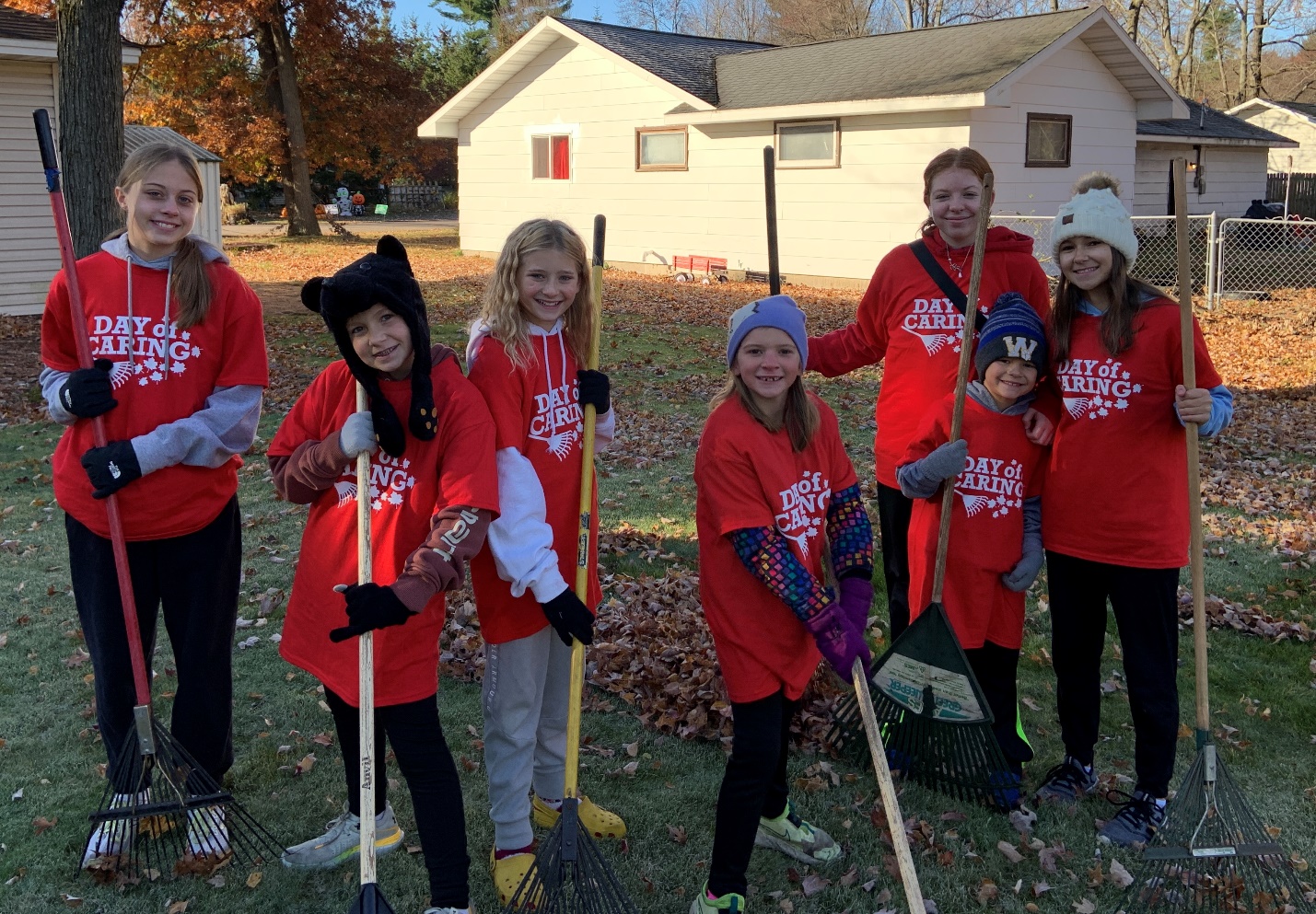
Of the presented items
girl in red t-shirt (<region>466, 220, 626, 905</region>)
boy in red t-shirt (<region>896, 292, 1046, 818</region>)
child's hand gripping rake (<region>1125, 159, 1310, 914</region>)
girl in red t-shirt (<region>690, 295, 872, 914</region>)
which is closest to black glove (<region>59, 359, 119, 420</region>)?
girl in red t-shirt (<region>466, 220, 626, 905</region>)

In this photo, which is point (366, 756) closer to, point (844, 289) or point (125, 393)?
point (125, 393)

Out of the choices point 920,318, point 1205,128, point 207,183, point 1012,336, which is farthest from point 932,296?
point 1205,128

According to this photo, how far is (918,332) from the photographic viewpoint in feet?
13.6

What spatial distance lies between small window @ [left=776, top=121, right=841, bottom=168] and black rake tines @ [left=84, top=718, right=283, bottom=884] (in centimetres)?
1705

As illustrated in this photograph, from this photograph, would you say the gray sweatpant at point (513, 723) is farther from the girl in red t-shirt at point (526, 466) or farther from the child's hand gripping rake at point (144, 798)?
the child's hand gripping rake at point (144, 798)

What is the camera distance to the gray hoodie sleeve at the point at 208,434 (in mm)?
3418

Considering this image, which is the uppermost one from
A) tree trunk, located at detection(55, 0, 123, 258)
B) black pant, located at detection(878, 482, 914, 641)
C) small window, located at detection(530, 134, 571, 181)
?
small window, located at detection(530, 134, 571, 181)

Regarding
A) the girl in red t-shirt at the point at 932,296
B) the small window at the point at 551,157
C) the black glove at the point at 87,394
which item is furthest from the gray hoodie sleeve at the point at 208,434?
the small window at the point at 551,157

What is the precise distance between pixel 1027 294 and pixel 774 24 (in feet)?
178

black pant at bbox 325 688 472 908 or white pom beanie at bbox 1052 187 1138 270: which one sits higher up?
white pom beanie at bbox 1052 187 1138 270

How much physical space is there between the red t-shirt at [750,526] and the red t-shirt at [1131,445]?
42.8 inches

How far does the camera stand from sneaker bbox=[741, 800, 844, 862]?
376cm

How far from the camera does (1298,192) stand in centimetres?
3086

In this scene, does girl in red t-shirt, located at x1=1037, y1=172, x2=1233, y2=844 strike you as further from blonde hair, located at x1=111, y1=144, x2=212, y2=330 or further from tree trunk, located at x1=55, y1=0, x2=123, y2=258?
tree trunk, located at x1=55, y1=0, x2=123, y2=258
